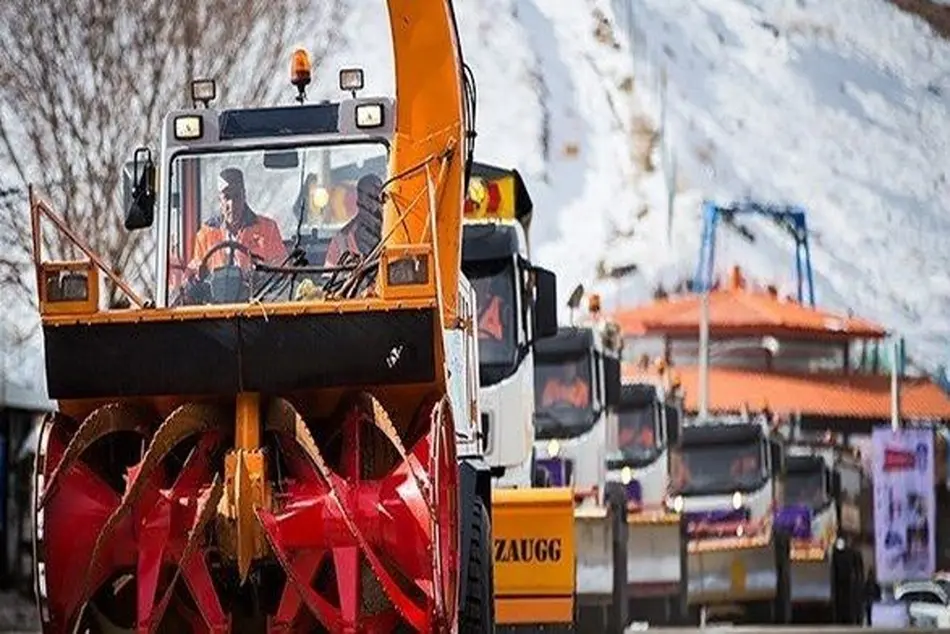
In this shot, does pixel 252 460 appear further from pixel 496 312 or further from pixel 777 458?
pixel 777 458

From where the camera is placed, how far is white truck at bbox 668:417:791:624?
2759cm

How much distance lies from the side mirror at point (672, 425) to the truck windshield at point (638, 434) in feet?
1.78

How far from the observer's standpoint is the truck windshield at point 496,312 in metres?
15.9

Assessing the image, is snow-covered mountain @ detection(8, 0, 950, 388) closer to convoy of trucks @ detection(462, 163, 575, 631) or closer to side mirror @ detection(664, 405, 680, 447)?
side mirror @ detection(664, 405, 680, 447)

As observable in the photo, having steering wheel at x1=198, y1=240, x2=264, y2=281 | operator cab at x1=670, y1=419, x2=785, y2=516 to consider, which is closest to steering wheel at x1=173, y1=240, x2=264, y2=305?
steering wheel at x1=198, y1=240, x2=264, y2=281

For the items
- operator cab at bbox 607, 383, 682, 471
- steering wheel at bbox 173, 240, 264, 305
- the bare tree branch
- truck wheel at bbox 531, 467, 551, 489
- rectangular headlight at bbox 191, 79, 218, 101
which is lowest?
truck wheel at bbox 531, 467, 551, 489

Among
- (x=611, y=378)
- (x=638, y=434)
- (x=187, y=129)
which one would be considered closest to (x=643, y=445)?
(x=638, y=434)

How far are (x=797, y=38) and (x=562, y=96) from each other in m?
4.66

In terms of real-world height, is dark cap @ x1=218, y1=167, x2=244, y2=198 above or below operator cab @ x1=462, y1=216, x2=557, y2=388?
above

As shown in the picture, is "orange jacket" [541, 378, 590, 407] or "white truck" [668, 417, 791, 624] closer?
"orange jacket" [541, 378, 590, 407]

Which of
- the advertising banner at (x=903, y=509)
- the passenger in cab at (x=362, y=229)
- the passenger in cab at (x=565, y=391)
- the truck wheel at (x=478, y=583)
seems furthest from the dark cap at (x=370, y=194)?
the advertising banner at (x=903, y=509)

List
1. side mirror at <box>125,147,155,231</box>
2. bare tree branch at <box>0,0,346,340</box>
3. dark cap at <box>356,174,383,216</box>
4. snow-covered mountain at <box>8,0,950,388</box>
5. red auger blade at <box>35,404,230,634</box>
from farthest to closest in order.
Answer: snow-covered mountain at <box>8,0,950,388</box>
bare tree branch at <box>0,0,346,340</box>
side mirror at <box>125,147,155,231</box>
dark cap at <box>356,174,383,216</box>
red auger blade at <box>35,404,230,634</box>

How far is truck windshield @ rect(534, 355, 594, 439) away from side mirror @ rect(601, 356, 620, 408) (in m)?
0.39

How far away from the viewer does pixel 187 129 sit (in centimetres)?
1218
